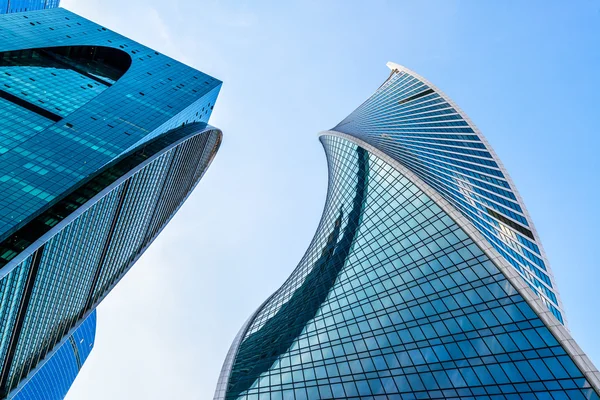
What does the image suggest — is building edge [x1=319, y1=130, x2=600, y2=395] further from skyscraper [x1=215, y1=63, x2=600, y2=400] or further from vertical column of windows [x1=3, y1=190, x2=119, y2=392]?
vertical column of windows [x1=3, y1=190, x2=119, y2=392]

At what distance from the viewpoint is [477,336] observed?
4025cm

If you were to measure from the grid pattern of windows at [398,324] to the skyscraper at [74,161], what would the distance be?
91.8ft

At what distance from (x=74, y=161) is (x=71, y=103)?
1923 centimetres

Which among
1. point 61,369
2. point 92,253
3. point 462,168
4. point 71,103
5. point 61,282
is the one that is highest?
point 462,168

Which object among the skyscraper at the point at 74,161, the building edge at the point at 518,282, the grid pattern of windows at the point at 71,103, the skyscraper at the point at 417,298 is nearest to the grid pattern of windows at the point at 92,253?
the skyscraper at the point at 74,161

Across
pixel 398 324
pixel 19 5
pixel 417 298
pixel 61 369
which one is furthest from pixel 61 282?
pixel 19 5

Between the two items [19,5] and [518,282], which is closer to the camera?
[518,282]

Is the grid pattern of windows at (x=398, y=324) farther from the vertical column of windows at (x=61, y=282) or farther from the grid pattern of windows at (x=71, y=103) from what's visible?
the grid pattern of windows at (x=71, y=103)

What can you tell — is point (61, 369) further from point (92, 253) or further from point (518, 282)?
point (518, 282)

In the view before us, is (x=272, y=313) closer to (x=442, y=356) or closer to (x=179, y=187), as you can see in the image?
(x=442, y=356)

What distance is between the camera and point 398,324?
47531mm

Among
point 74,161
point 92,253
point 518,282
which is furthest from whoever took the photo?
point 92,253

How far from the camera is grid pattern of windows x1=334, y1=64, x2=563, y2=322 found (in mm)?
55188

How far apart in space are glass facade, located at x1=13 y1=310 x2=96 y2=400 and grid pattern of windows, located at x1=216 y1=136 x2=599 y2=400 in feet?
247
